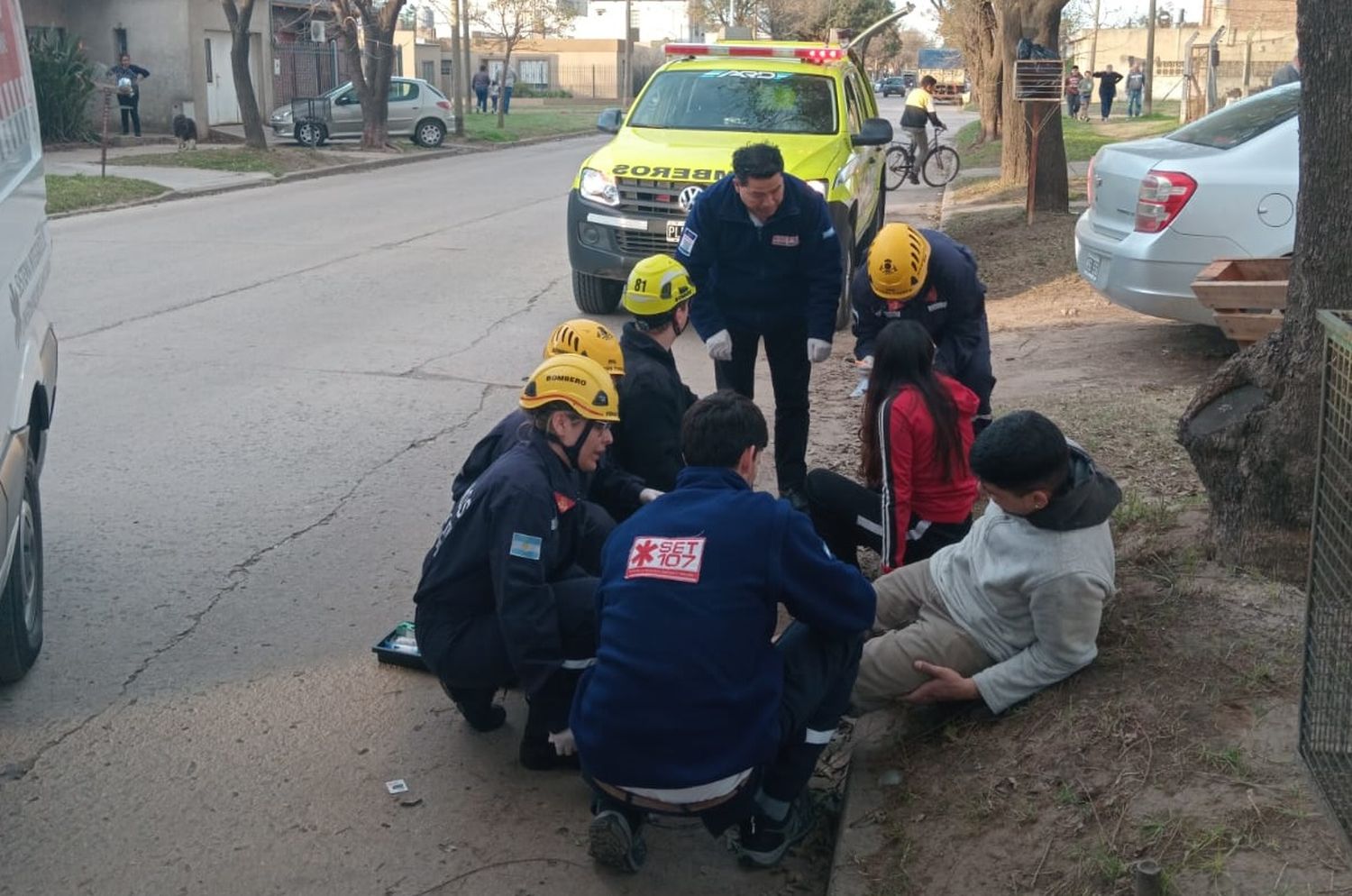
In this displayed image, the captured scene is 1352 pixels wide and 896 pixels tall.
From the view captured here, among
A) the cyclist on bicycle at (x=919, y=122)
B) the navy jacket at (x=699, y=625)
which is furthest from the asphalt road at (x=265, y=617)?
the cyclist on bicycle at (x=919, y=122)

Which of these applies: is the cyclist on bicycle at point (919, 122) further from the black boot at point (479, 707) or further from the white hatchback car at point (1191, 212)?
the black boot at point (479, 707)

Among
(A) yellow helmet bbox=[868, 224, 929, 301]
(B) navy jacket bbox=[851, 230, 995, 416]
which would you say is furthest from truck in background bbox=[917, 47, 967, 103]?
(A) yellow helmet bbox=[868, 224, 929, 301]

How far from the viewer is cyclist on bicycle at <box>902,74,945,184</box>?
2328 cm

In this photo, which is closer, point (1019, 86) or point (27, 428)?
point (27, 428)

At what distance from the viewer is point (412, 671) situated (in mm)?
5113

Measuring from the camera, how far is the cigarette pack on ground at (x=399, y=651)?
201 inches

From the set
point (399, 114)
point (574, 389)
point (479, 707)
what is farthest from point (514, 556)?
point (399, 114)

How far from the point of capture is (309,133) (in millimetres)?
32469

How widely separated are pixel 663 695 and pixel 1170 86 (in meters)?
66.3

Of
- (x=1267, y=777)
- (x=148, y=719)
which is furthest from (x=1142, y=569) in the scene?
(x=148, y=719)

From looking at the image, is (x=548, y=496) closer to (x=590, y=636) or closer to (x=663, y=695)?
(x=590, y=636)

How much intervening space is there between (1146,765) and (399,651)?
8.52ft

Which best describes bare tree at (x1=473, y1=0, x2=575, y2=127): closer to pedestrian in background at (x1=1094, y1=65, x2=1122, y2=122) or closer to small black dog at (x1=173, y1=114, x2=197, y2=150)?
small black dog at (x1=173, y1=114, x2=197, y2=150)

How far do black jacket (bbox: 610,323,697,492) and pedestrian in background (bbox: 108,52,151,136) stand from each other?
95.1ft
